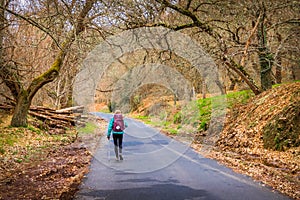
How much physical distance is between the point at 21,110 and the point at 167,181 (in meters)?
11.1

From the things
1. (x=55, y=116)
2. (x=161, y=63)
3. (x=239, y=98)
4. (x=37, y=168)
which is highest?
(x=161, y=63)

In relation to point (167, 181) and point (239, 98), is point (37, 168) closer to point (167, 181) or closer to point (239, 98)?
point (167, 181)

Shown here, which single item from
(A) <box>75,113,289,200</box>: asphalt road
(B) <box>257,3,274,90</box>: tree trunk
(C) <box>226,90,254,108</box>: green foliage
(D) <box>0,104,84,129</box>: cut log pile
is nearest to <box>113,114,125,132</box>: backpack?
(A) <box>75,113,289,200</box>: asphalt road

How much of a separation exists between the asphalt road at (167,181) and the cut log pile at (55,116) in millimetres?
10438

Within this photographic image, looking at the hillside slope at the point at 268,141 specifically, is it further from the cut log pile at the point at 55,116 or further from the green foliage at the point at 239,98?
the cut log pile at the point at 55,116

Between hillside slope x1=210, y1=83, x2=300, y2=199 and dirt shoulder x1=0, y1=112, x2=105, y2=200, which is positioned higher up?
hillside slope x1=210, y1=83, x2=300, y2=199

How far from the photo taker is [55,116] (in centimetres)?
1978

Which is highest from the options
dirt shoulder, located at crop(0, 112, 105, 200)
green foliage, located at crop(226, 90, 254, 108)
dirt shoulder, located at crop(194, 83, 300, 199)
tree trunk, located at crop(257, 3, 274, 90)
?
tree trunk, located at crop(257, 3, 274, 90)

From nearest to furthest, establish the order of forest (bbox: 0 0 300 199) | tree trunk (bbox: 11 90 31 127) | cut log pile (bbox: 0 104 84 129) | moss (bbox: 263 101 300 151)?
forest (bbox: 0 0 300 199), moss (bbox: 263 101 300 151), tree trunk (bbox: 11 90 31 127), cut log pile (bbox: 0 104 84 129)

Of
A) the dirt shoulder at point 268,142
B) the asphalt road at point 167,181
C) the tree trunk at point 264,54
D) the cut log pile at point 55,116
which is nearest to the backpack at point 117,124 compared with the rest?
the asphalt road at point 167,181

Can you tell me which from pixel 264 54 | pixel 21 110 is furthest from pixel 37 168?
pixel 264 54

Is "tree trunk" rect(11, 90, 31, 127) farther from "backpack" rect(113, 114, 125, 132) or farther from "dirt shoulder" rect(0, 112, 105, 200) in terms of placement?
"backpack" rect(113, 114, 125, 132)

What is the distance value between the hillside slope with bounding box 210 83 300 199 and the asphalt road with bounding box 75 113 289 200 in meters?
0.66

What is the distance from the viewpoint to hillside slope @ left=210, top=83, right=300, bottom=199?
7264 mm
